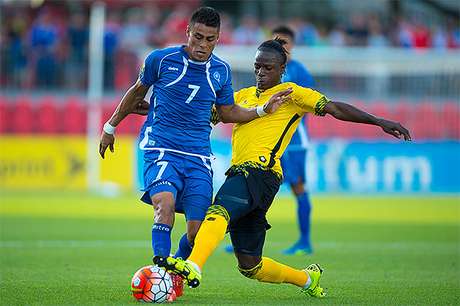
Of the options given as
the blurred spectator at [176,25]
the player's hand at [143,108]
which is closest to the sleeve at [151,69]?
the player's hand at [143,108]

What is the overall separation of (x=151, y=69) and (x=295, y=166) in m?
5.20

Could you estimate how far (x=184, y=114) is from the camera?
28.2ft

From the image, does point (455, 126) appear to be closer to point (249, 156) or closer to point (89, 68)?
point (89, 68)

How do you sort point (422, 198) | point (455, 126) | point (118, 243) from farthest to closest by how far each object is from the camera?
1. point (455, 126)
2. point (422, 198)
3. point (118, 243)

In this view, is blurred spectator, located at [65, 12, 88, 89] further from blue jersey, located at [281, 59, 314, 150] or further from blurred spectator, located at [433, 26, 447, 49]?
blue jersey, located at [281, 59, 314, 150]

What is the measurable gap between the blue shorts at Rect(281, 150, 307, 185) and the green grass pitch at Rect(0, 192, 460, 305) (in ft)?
3.23

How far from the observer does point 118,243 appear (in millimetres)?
13984

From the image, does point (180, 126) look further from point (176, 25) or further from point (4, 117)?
point (176, 25)

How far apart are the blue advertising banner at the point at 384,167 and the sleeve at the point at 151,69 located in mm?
16397

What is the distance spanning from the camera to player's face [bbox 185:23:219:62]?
844cm

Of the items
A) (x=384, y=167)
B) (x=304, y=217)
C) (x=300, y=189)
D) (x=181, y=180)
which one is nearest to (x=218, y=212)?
(x=181, y=180)

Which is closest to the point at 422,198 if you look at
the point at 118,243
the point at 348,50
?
the point at 348,50

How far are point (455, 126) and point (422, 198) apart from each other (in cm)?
328

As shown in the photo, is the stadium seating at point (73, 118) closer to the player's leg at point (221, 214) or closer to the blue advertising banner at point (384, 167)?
the blue advertising banner at point (384, 167)
